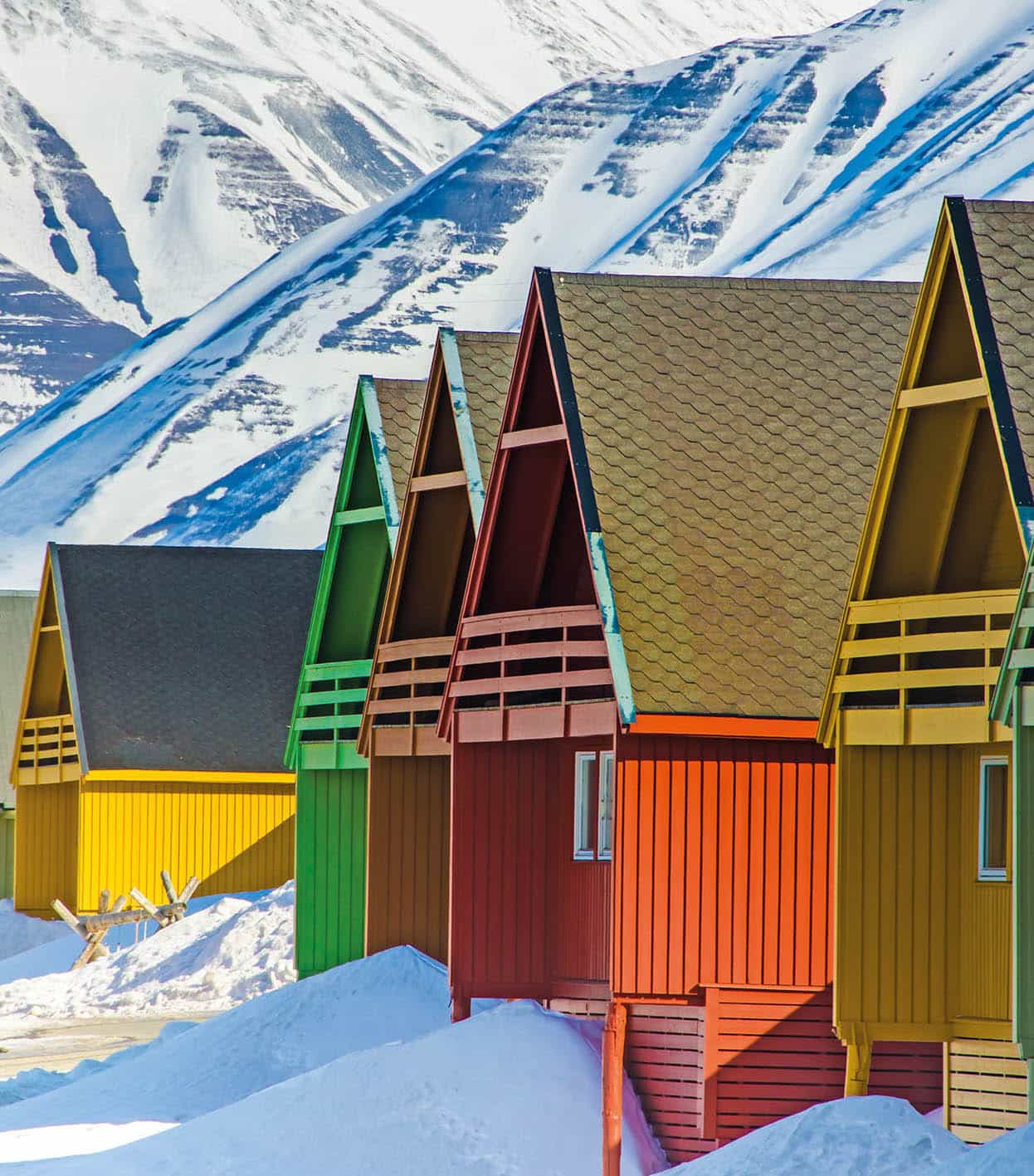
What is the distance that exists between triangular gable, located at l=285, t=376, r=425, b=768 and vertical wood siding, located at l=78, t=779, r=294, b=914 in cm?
1077

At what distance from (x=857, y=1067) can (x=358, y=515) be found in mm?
12151

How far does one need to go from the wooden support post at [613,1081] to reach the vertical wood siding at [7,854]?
90.7 feet

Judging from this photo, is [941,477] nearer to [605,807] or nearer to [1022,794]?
[1022,794]

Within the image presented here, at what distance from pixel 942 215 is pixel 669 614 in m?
4.56

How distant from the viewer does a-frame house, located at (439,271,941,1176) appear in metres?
19.7

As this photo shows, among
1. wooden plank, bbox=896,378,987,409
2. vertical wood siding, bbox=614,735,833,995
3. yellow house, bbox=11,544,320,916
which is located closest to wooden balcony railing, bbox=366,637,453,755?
vertical wood siding, bbox=614,735,833,995

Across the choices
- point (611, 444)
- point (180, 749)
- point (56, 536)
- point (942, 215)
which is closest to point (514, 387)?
point (611, 444)

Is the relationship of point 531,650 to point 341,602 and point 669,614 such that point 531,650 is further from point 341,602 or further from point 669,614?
point 341,602

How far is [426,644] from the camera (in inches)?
989

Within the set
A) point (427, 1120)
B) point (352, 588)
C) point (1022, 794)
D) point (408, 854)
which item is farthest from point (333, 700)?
point (1022, 794)

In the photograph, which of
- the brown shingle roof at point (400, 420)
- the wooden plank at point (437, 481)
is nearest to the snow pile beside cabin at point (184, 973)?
the brown shingle roof at point (400, 420)

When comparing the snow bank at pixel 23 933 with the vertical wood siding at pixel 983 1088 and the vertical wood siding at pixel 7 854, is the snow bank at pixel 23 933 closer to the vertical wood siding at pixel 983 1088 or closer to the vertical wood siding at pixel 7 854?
the vertical wood siding at pixel 7 854

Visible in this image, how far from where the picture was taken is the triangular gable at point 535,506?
2092 cm

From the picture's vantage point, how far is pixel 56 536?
19150cm
